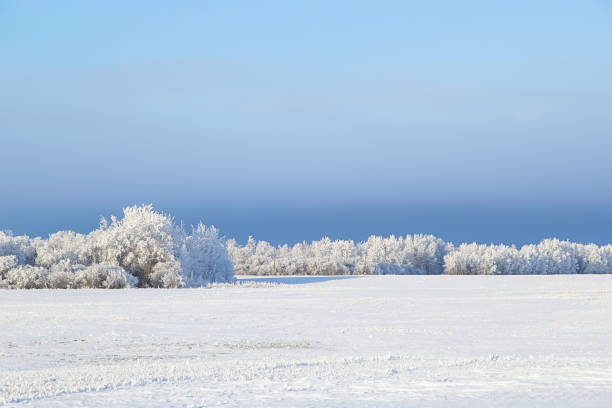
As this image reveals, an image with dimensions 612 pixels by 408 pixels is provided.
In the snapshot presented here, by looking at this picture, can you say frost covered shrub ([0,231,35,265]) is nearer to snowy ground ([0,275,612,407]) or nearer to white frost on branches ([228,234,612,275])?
snowy ground ([0,275,612,407])

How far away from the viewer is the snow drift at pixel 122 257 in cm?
3431

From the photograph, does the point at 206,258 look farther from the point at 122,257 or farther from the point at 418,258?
the point at 418,258

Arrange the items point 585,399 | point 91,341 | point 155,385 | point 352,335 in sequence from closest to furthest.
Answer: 1. point 585,399
2. point 155,385
3. point 91,341
4. point 352,335

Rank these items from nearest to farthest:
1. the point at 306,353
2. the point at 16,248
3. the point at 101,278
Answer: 1. the point at 306,353
2. the point at 101,278
3. the point at 16,248

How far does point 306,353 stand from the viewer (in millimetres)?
13320

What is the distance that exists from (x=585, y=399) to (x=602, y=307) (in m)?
15.0

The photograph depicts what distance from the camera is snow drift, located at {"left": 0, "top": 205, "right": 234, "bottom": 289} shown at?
3431cm

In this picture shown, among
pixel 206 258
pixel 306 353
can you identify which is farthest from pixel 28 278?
pixel 306 353

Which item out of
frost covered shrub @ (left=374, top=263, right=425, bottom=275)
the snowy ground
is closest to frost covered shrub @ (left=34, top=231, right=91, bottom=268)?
the snowy ground

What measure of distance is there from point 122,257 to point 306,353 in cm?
2634

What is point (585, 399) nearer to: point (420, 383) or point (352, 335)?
point (420, 383)

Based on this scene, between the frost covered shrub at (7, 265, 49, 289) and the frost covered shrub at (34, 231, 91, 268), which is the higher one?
the frost covered shrub at (34, 231, 91, 268)

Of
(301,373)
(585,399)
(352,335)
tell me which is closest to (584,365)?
(585,399)

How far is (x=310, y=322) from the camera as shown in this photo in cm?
1862
